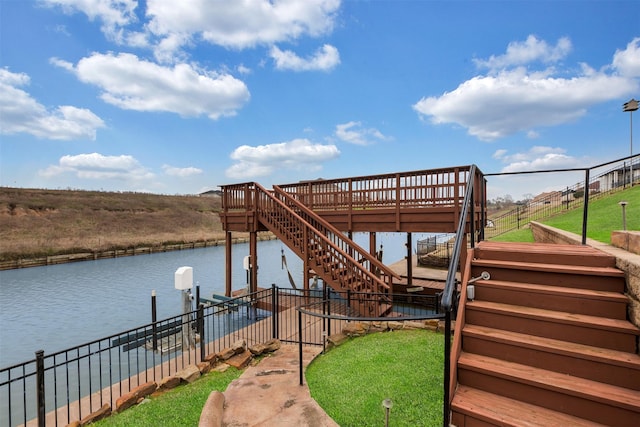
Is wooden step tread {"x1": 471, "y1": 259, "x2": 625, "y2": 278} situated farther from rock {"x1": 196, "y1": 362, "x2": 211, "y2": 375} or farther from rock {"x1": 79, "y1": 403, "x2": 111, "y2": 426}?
rock {"x1": 79, "y1": 403, "x2": 111, "y2": 426}

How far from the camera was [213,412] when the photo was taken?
2.90 metres

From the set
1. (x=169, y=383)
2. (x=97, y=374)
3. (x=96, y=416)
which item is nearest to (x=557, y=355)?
(x=169, y=383)

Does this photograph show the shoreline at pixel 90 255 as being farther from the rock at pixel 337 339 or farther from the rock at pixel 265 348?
the rock at pixel 337 339

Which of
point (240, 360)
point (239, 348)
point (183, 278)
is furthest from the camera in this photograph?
point (183, 278)

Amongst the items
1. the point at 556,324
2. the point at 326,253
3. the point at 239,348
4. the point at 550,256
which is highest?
the point at 550,256

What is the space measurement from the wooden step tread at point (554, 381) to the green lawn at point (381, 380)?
27.3 inches

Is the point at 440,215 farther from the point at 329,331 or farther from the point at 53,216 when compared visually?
the point at 53,216

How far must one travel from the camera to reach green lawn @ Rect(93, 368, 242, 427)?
340cm

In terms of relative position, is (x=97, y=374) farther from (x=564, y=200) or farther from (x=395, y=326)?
(x=564, y=200)

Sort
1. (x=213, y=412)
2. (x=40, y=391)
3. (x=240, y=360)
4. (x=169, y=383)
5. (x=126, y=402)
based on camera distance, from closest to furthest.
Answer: (x=213, y=412) → (x=40, y=391) → (x=126, y=402) → (x=169, y=383) → (x=240, y=360)

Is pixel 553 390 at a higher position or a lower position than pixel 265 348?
higher

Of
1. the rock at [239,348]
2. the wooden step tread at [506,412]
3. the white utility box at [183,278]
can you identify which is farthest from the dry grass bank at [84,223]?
the wooden step tread at [506,412]

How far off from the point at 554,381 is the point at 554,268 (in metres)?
1.25

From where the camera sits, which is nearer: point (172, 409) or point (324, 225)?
point (172, 409)
